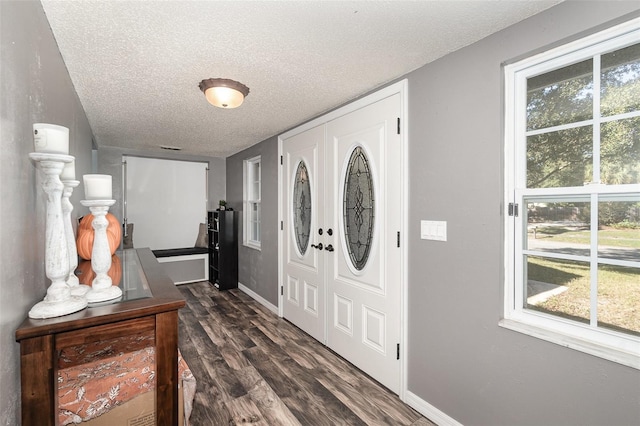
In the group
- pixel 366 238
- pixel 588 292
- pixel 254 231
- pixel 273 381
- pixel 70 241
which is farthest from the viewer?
pixel 254 231

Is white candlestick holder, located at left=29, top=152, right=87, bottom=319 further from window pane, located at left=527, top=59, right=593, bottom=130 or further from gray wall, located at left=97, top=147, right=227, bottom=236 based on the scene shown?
gray wall, located at left=97, top=147, right=227, bottom=236

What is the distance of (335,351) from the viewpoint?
2812 mm

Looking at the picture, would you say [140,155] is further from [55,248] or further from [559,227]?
[559,227]

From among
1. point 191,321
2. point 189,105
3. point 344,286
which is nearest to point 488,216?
point 344,286

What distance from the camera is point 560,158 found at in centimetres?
145

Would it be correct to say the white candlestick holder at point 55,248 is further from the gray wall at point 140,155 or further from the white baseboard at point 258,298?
the gray wall at point 140,155

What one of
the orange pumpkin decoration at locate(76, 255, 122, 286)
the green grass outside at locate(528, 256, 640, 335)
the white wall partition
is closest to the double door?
the green grass outside at locate(528, 256, 640, 335)

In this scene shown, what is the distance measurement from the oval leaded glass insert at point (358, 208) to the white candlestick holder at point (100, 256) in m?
1.78

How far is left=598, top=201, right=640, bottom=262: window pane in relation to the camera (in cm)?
123

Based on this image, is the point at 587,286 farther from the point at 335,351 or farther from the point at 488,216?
the point at 335,351

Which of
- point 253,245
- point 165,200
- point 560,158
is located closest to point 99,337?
point 560,158

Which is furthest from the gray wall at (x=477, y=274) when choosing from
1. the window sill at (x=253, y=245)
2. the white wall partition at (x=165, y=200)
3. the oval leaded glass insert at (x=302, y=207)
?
the white wall partition at (x=165, y=200)

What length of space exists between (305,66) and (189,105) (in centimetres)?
138

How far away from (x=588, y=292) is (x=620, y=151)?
0.65 metres
